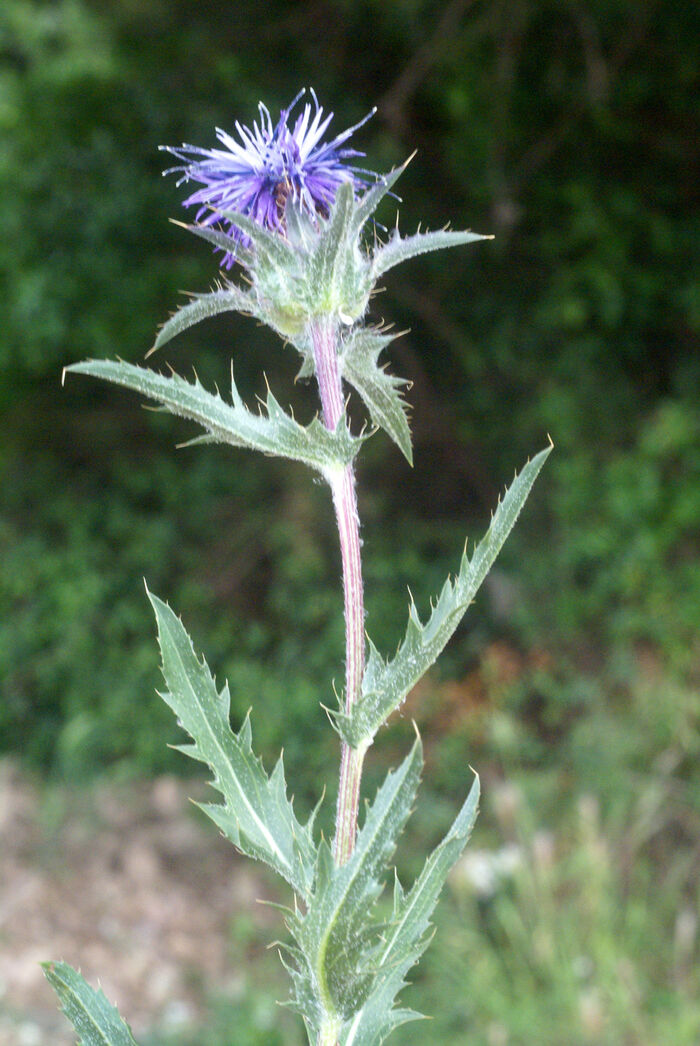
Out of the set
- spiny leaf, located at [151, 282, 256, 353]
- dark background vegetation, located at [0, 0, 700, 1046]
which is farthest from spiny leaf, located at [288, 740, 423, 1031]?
dark background vegetation, located at [0, 0, 700, 1046]

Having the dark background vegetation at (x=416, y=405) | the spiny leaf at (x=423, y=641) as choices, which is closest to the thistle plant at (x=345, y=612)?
the spiny leaf at (x=423, y=641)

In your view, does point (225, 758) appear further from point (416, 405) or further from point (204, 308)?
A: point (416, 405)

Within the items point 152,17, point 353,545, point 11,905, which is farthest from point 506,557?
point 353,545

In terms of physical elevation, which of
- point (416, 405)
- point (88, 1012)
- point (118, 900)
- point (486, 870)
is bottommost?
point (118, 900)

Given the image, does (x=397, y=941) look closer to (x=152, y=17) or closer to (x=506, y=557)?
(x=506, y=557)

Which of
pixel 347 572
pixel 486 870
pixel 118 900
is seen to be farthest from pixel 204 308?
pixel 118 900

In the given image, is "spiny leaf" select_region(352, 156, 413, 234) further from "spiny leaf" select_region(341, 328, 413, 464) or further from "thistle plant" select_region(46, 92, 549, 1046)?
"spiny leaf" select_region(341, 328, 413, 464)

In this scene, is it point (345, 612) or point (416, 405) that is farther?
point (416, 405)

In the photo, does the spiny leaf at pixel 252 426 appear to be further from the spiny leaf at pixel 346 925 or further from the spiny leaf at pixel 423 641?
the spiny leaf at pixel 346 925
